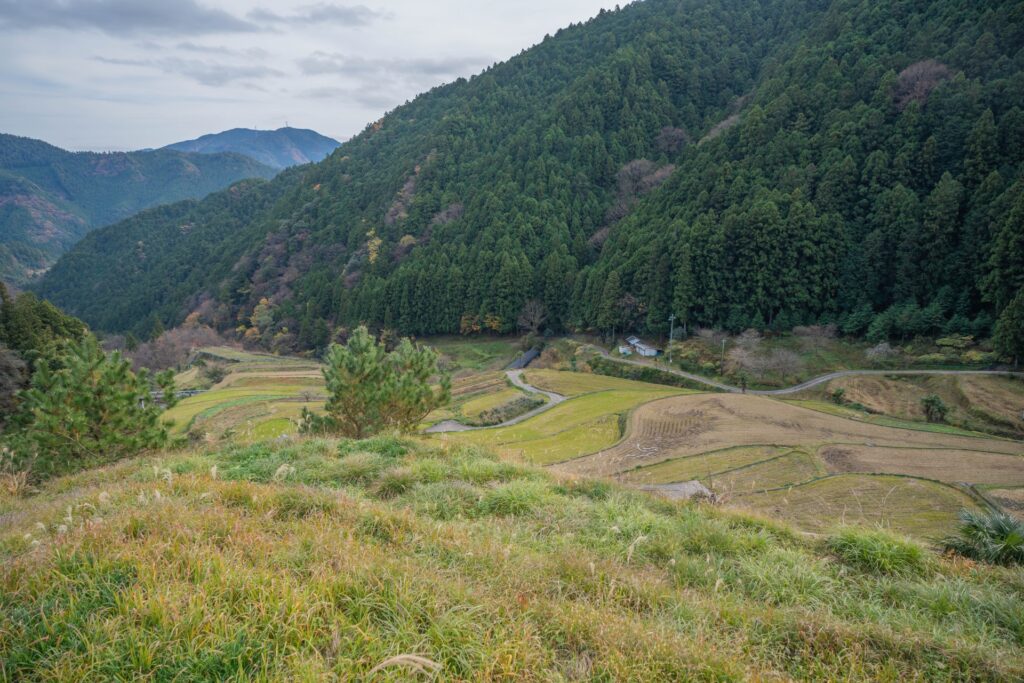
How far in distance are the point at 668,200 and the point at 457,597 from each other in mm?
62541

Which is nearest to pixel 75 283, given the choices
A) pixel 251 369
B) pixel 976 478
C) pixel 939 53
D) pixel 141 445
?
→ pixel 251 369

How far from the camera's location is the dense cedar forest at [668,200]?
4359 centimetres

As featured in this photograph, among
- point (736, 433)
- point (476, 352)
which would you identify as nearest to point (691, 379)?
point (736, 433)

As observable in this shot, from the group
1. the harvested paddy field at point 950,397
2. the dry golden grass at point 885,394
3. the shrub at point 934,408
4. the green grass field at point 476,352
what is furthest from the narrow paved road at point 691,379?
the green grass field at point 476,352

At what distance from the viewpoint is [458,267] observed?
66375mm

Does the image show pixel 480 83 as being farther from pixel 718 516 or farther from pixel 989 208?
pixel 718 516

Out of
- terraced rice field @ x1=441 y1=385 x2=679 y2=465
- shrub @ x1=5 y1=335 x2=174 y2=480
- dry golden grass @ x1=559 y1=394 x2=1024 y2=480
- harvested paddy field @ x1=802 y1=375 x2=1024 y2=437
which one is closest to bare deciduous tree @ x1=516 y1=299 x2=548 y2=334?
terraced rice field @ x1=441 y1=385 x2=679 y2=465

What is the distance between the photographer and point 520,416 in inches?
1347

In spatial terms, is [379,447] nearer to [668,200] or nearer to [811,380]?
[811,380]

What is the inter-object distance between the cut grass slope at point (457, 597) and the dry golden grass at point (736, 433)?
→ 15.7 meters

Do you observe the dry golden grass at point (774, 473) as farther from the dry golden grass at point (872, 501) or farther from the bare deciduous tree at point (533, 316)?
the bare deciduous tree at point (533, 316)

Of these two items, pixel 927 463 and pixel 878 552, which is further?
pixel 927 463

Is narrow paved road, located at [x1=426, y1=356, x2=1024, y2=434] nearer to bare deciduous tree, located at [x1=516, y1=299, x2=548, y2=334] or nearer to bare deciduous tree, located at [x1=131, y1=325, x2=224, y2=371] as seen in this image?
bare deciduous tree, located at [x1=516, y1=299, x2=548, y2=334]

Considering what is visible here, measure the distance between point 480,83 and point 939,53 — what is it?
3240 inches
